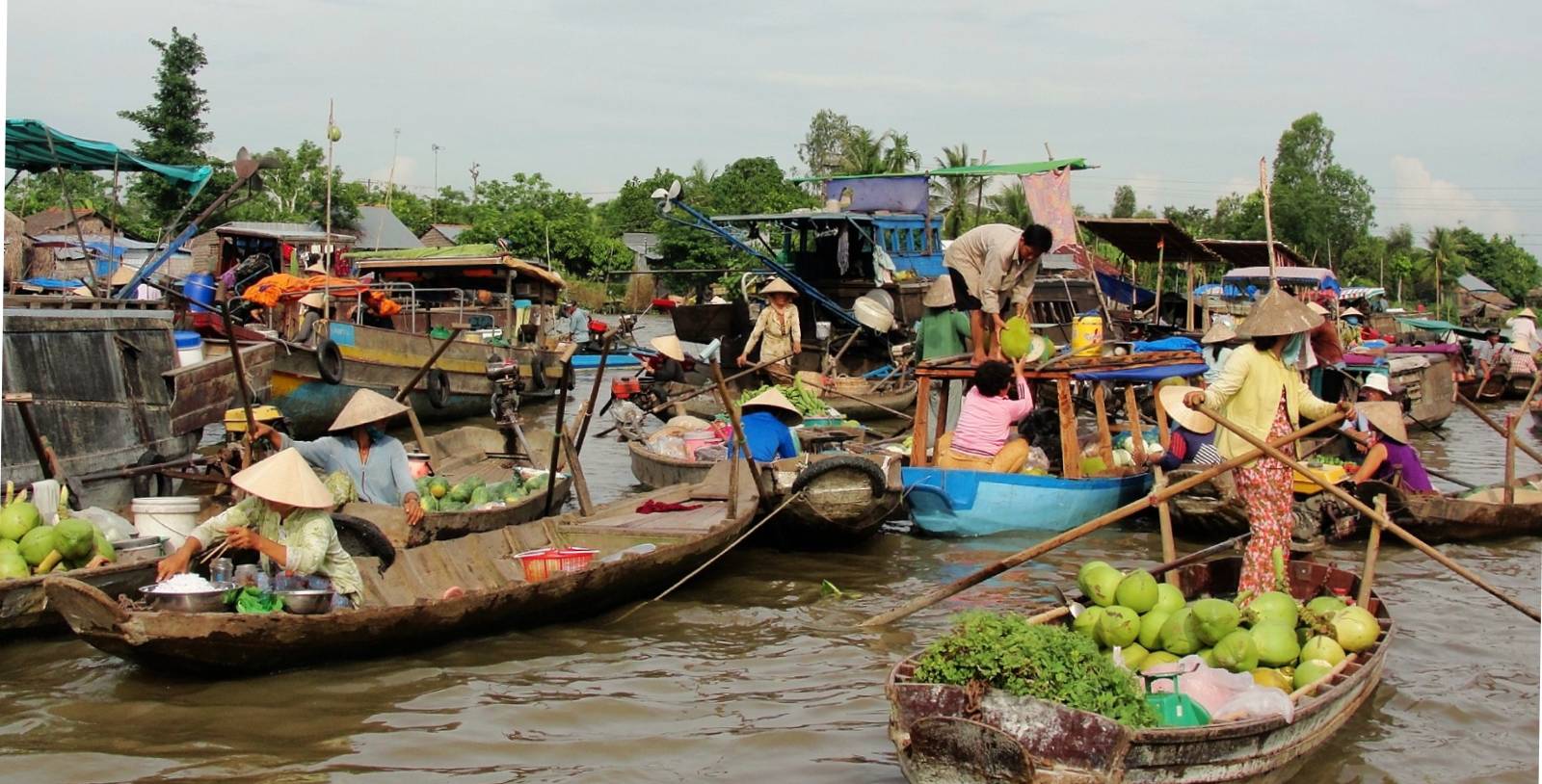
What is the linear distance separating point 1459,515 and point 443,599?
672 cm

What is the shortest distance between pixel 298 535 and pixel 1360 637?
4.27 meters

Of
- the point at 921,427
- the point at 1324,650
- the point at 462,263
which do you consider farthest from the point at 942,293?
the point at 462,263

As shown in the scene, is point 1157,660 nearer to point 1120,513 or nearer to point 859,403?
point 1120,513

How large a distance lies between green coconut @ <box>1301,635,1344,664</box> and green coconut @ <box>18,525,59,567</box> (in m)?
5.54

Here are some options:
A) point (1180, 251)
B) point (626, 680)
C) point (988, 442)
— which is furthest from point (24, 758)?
point (1180, 251)

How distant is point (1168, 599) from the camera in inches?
213

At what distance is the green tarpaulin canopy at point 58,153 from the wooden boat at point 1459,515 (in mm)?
10001

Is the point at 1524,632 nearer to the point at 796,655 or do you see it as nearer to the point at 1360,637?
the point at 1360,637

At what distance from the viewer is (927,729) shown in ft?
14.2

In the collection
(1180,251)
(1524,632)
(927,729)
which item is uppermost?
(1180,251)

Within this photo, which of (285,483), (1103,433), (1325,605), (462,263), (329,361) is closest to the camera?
(285,483)

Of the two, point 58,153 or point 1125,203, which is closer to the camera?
point 58,153

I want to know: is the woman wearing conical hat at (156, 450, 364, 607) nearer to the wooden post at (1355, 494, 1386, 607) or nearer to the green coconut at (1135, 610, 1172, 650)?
the green coconut at (1135, 610, 1172, 650)

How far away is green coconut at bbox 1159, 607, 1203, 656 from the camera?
16.8 ft
